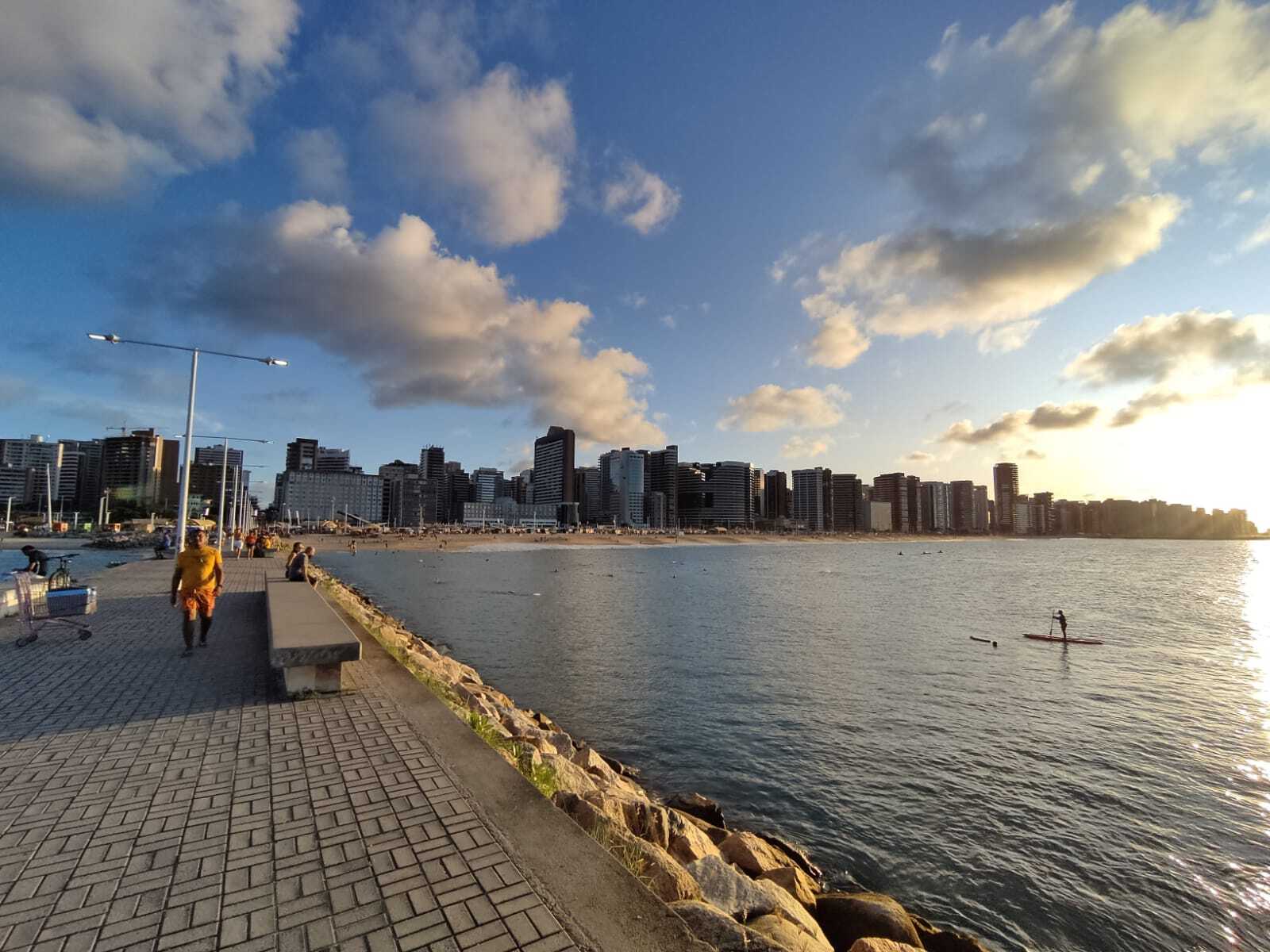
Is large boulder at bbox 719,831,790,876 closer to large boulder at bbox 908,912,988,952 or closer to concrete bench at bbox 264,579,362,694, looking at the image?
large boulder at bbox 908,912,988,952

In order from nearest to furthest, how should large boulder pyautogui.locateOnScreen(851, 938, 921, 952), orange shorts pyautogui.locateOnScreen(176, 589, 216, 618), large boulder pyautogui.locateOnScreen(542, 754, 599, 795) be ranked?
large boulder pyautogui.locateOnScreen(851, 938, 921, 952) → large boulder pyautogui.locateOnScreen(542, 754, 599, 795) → orange shorts pyautogui.locateOnScreen(176, 589, 216, 618)

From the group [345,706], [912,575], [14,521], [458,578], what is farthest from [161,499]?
[345,706]

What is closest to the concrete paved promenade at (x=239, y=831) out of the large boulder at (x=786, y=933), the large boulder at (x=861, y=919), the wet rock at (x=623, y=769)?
the large boulder at (x=786, y=933)

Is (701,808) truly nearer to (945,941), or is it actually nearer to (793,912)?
(945,941)

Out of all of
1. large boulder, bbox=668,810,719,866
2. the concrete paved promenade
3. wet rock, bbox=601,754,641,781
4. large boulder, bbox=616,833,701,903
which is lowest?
wet rock, bbox=601,754,641,781

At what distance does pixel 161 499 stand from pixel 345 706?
220593mm

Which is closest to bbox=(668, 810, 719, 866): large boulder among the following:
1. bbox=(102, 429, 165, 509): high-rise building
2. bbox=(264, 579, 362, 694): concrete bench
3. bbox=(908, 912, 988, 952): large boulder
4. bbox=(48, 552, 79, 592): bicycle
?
bbox=(908, 912, 988, 952): large boulder

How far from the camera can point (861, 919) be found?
23.9 ft

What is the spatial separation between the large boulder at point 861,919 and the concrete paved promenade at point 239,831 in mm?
5355

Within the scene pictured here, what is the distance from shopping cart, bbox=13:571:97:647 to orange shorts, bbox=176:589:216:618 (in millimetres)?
3217

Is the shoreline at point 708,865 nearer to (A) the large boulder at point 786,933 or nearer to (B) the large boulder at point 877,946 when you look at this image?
(A) the large boulder at point 786,933

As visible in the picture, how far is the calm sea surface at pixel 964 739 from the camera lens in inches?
380

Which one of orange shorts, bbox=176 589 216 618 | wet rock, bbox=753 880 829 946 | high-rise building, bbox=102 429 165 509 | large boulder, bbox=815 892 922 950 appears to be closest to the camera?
wet rock, bbox=753 880 829 946

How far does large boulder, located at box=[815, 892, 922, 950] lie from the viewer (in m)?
7.08
